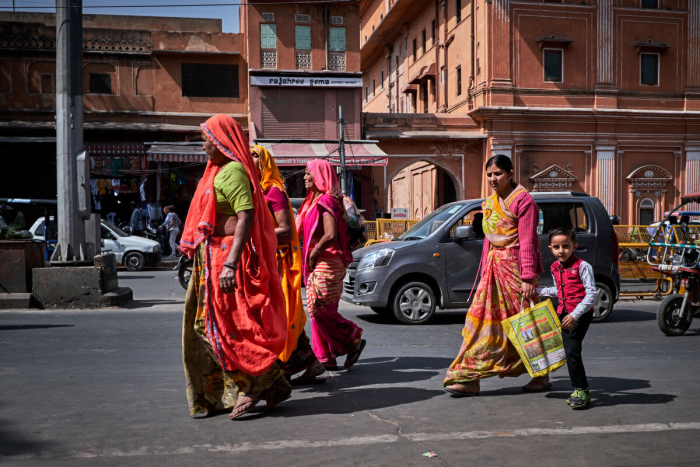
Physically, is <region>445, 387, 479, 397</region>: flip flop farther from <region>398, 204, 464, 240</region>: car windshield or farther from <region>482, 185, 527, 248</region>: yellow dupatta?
<region>398, 204, 464, 240</region>: car windshield

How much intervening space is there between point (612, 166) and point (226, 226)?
26398 mm

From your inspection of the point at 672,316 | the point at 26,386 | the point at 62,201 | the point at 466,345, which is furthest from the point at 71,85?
the point at 672,316

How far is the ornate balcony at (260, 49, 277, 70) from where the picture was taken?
26.2 metres

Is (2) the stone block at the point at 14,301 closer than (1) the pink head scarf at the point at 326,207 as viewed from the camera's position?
No

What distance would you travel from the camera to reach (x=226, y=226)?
425 cm

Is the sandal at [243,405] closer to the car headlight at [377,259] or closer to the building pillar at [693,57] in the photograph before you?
the car headlight at [377,259]

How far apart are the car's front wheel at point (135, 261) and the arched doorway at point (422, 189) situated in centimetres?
1267

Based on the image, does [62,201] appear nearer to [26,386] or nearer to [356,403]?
[26,386]

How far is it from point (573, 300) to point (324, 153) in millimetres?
20216

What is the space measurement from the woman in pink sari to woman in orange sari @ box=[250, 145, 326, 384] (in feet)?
1.18

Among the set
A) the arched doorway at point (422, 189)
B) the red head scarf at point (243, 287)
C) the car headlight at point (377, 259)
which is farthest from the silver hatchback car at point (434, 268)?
the arched doorway at point (422, 189)

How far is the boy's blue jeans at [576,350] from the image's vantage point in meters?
4.51

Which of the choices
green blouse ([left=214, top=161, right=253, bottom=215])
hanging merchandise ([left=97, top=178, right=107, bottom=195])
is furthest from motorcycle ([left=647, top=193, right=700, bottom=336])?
hanging merchandise ([left=97, top=178, right=107, bottom=195])

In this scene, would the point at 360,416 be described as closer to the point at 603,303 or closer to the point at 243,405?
the point at 243,405
